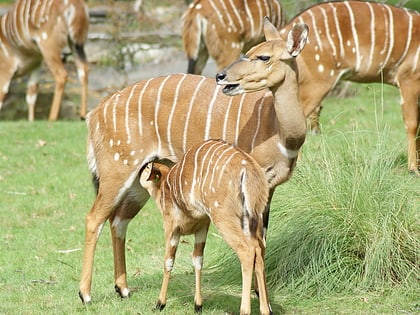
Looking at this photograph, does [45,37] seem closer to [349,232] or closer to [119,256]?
[119,256]

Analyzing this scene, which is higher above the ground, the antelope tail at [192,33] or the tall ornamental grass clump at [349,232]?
the tall ornamental grass clump at [349,232]

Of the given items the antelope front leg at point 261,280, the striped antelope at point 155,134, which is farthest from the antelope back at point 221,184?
the striped antelope at point 155,134

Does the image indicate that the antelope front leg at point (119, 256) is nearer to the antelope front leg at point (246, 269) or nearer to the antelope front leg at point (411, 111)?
the antelope front leg at point (246, 269)

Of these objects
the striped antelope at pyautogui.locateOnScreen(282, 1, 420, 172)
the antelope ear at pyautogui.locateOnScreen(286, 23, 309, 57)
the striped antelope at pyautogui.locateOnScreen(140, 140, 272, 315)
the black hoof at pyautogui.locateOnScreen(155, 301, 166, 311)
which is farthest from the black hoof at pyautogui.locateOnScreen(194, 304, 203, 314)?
the striped antelope at pyautogui.locateOnScreen(282, 1, 420, 172)

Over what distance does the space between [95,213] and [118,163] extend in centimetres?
31

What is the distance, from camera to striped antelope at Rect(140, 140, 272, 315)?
4.60 m

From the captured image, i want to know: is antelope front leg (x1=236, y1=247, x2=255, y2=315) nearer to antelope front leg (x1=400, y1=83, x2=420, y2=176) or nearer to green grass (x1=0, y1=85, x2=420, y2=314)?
green grass (x1=0, y1=85, x2=420, y2=314)

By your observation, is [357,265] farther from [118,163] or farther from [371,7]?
[371,7]

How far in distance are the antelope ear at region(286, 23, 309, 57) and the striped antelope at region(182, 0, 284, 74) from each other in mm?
4434

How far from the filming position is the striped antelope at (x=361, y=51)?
293 inches

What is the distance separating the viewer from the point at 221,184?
15.3ft

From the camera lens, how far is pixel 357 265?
216 inches

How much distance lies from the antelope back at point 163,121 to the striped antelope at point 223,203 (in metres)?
0.32

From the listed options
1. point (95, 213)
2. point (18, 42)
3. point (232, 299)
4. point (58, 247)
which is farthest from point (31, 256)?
point (18, 42)
